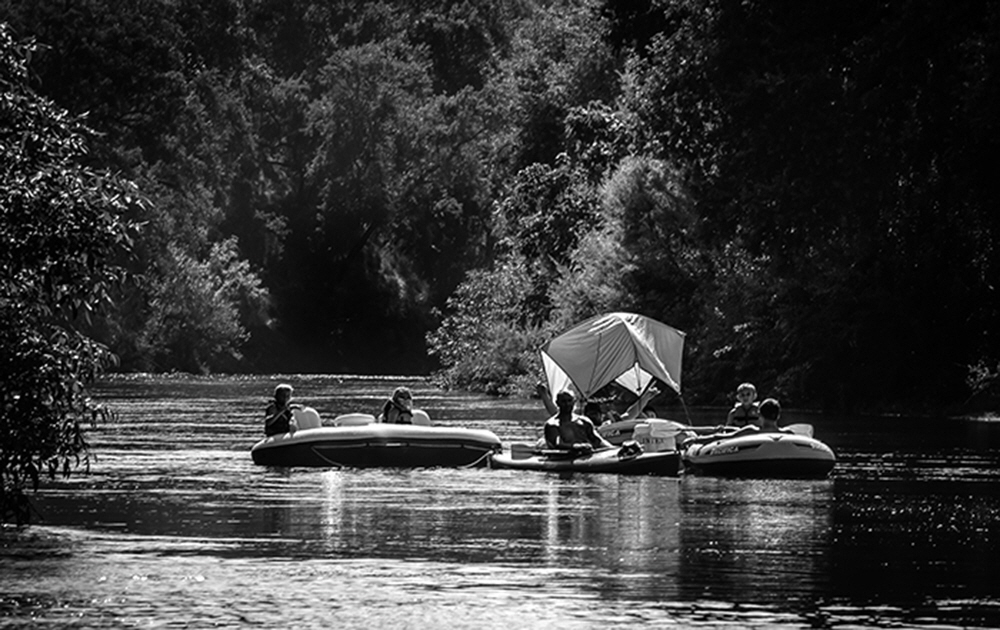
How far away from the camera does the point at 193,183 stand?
3110 inches

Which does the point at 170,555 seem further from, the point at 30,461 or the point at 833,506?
the point at 833,506

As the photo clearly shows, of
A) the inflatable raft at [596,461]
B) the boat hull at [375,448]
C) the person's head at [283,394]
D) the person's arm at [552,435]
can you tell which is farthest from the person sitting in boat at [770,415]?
the person's head at [283,394]

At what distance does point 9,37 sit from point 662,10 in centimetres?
3283

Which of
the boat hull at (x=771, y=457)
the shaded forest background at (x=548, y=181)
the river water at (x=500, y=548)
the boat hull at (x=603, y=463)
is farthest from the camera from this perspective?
the shaded forest background at (x=548, y=181)

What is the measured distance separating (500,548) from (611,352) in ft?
51.3

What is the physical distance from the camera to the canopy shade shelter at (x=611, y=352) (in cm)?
3525

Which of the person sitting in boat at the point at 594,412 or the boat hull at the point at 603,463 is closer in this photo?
the boat hull at the point at 603,463

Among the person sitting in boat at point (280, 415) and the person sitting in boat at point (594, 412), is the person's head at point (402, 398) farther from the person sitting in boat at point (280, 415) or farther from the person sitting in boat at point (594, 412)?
the person sitting in boat at point (594, 412)

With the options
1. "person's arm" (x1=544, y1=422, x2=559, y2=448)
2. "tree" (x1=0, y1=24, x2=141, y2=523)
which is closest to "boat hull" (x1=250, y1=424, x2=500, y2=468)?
"person's arm" (x1=544, y1=422, x2=559, y2=448)

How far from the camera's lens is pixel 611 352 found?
116 ft

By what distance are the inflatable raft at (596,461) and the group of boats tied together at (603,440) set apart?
13 mm

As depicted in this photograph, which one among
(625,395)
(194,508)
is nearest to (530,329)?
(625,395)

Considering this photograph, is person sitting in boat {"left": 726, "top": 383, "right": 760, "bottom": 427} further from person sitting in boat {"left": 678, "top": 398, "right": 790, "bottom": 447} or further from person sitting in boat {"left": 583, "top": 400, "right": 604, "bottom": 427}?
person sitting in boat {"left": 583, "top": 400, "right": 604, "bottom": 427}

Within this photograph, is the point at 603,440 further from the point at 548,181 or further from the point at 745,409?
the point at 548,181
